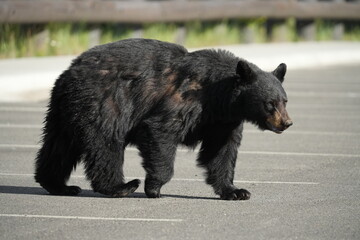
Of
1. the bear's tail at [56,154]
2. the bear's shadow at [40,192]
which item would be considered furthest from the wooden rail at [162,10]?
the bear's tail at [56,154]

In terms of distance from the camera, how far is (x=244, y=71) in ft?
28.0

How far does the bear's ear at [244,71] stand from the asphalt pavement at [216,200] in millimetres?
A: 1077

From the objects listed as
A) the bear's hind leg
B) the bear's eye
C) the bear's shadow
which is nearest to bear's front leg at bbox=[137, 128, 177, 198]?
the bear's hind leg

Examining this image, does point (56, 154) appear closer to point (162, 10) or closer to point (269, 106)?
point (269, 106)

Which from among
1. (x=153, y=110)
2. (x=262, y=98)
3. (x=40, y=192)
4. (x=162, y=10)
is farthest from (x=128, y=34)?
(x=262, y=98)

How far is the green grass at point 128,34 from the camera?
2117cm

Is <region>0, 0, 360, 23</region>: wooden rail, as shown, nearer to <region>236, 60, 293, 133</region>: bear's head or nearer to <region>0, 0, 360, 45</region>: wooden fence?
<region>0, 0, 360, 45</region>: wooden fence

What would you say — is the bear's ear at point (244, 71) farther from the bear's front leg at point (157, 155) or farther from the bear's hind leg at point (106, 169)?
the bear's hind leg at point (106, 169)

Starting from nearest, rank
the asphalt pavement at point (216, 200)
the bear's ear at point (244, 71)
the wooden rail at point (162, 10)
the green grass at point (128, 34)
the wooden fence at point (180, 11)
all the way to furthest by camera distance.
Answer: the asphalt pavement at point (216, 200) < the bear's ear at point (244, 71) < the wooden rail at point (162, 10) < the wooden fence at point (180, 11) < the green grass at point (128, 34)

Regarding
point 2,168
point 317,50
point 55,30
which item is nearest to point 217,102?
point 2,168

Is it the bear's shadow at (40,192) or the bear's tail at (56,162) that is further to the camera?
the bear's shadow at (40,192)

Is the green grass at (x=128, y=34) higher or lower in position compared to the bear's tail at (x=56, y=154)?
lower

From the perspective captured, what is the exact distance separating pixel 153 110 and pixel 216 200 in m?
0.98

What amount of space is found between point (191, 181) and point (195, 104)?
1612 millimetres
